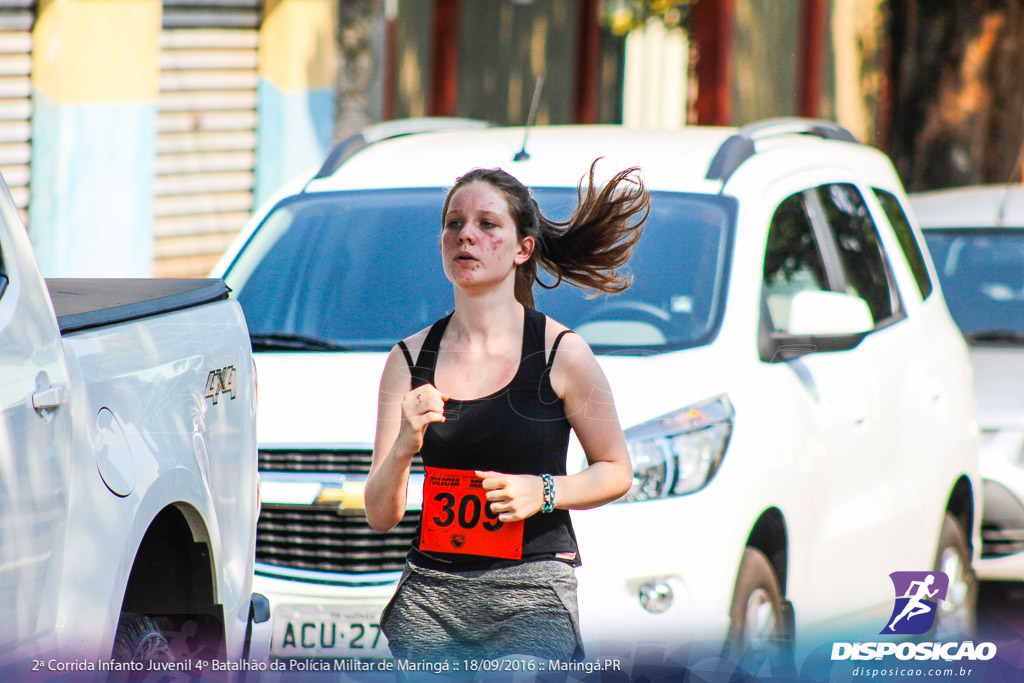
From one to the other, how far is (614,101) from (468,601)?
15386 mm

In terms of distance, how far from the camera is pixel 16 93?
27.2 ft

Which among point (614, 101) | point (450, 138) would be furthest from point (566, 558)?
point (614, 101)

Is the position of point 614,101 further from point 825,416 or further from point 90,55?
point 825,416

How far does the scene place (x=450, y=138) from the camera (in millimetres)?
4594

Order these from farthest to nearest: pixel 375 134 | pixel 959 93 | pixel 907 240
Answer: pixel 959 93 → pixel 907 240 → pixel 375 134

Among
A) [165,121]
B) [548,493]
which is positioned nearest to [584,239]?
[548,493]

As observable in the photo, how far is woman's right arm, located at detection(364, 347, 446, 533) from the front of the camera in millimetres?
2658

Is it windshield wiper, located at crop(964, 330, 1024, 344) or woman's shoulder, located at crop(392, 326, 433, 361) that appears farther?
windshield wiper, located at crop(964, 330, 1024, 344)

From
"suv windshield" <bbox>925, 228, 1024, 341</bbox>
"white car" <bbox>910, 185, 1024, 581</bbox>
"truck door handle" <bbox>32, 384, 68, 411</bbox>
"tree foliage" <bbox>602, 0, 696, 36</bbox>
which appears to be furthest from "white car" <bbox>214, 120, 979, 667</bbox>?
"tree foliage" <bbox>602, 0, 696, 36</bbox>

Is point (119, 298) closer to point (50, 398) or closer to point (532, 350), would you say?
point (50, 398)

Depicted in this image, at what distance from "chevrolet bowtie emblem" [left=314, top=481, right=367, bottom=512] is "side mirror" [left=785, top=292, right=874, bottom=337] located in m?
1.24

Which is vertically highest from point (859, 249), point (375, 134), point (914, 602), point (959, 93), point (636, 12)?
point (636, 12)

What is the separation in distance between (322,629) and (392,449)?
1199 millimetres

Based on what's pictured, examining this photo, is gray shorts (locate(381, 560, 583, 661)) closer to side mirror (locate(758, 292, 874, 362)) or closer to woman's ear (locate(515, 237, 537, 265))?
woman's ear (locate(515, 237, 537, 265))
